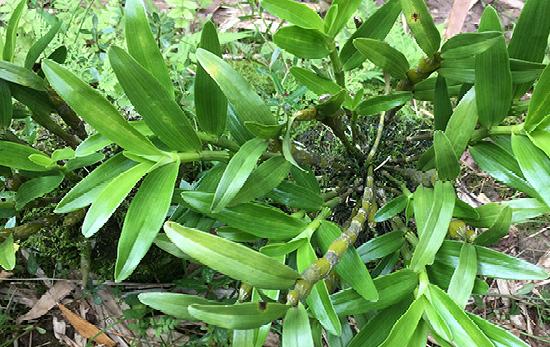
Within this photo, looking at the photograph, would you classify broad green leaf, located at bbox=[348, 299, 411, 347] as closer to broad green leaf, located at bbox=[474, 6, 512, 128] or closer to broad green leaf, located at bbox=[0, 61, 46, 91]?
broad green leaf, located at bbox=[474, 6, 512, 128]

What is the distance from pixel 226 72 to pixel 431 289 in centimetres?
37

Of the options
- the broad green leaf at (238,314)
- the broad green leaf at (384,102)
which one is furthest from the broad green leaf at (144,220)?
the broad green leaf at (384,102)

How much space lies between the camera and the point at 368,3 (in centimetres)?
156

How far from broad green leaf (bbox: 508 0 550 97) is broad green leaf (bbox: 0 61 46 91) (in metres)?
0.66

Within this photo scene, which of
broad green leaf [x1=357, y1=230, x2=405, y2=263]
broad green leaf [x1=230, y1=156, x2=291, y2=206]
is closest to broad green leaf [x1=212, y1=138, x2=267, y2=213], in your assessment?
broad green leaf [x1=230, y1=156, x2=291, y2=206]

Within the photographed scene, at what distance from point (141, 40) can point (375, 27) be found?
1.14 feet

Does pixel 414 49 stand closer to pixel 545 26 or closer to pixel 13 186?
pixel 545 26

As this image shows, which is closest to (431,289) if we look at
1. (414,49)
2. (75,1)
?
(414,49)

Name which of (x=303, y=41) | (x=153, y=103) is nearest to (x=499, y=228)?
(x=303, y=41)

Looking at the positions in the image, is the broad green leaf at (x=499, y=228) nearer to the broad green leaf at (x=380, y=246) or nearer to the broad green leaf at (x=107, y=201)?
the broad green leaf at (x=380, y=246)

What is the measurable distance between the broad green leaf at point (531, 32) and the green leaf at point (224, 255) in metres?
0.45

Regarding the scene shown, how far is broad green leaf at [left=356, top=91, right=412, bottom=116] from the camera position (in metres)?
0.81

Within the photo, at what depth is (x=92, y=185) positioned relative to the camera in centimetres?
68

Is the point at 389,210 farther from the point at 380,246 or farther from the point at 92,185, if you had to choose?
the point at 92,185
